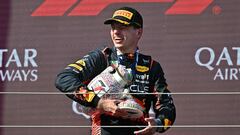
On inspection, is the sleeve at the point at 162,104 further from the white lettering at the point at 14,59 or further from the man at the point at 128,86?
the white lettering at the point at 14,59

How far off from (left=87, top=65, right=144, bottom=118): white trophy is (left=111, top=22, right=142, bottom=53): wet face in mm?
70

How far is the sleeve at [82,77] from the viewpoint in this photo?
8.81 feet

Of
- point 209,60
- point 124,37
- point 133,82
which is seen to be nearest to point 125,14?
point 124,37

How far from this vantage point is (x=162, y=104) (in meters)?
2.78

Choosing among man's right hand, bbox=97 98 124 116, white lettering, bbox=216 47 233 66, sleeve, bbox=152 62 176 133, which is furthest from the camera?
white lettering, bbox=216 47 233 66

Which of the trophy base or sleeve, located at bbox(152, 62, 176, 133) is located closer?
the trophy base

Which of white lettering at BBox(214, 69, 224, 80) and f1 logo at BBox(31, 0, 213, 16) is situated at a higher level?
f1 logo at BBox(31, 0, 213, 16)

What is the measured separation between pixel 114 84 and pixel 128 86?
5 cm

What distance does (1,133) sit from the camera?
377cm

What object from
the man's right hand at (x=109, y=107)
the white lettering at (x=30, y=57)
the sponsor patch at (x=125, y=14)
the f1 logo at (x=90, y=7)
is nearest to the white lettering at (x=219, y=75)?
the f1 logo at (x=90, y=7)

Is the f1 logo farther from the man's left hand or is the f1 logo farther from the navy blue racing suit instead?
the man's left hand

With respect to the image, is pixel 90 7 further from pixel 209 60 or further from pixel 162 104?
pixel 162 104

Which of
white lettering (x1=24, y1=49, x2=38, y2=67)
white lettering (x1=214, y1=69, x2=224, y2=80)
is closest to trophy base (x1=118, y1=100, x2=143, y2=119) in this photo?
white lettering (x1=214, y1=69, x2=224, y2=80)

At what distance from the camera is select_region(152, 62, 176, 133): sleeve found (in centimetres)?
275
